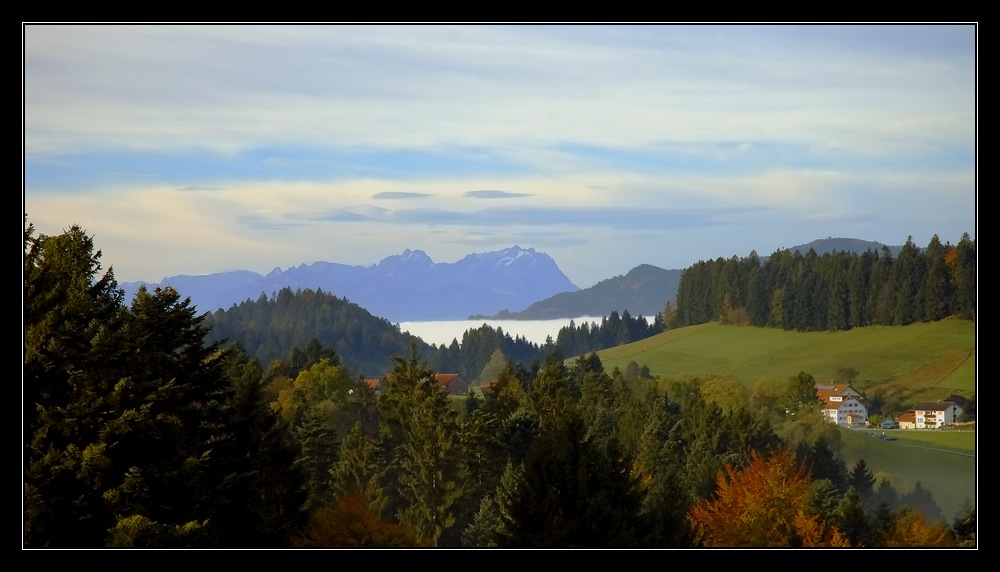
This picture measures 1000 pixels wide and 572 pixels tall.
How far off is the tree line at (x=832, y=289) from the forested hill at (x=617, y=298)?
1.76 m

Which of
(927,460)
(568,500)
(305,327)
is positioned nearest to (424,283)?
(305,327)

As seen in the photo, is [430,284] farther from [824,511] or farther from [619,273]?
[824,511]

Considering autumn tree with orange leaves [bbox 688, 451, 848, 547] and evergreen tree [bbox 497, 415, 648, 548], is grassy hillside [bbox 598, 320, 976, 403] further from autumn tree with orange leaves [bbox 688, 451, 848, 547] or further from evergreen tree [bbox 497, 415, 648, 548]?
evergreen tree [bbox 497, 415, 648, 548]

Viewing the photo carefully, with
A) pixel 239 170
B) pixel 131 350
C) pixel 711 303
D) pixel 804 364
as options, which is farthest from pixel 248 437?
pixel 711 303

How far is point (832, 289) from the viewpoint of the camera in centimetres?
10500

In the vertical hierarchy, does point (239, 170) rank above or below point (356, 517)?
above

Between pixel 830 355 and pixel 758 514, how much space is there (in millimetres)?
47206

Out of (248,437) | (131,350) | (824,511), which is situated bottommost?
(824,511)

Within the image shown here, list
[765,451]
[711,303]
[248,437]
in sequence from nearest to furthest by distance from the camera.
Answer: [248,437] → [765,451] → [711,303]

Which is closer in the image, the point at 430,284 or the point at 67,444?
the point at 67,444

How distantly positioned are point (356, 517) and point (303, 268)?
65700mm

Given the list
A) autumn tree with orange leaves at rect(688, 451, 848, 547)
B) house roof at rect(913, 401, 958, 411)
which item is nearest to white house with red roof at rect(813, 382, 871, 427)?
house roof at rect(913, 401, 958, 411)

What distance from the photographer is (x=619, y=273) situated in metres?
104

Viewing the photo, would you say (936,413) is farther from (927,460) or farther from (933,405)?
(927,460)
